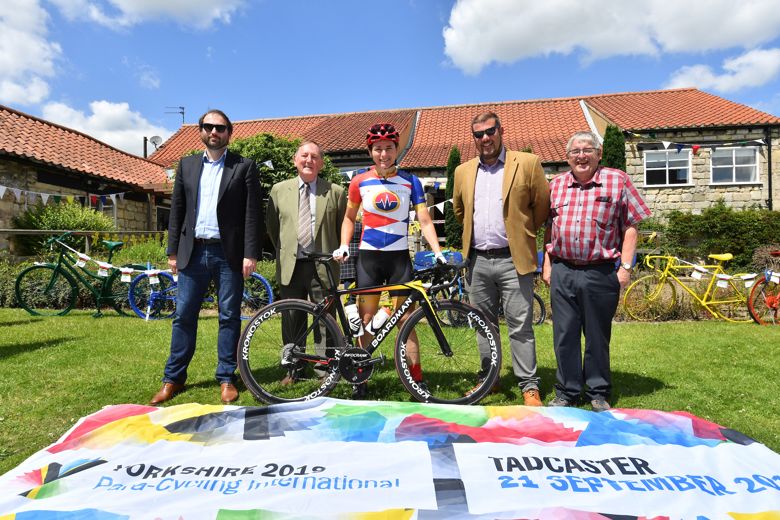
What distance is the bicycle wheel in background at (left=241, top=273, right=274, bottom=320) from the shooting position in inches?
304

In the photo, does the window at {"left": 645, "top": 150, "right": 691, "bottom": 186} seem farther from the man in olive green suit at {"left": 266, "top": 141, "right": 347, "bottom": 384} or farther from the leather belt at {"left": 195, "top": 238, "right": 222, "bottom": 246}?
the leather belt at {"left": 195, "top": 238, "right": 222, "bottom": 246}

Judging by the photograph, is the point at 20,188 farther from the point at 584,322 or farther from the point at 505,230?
the point at 584,322

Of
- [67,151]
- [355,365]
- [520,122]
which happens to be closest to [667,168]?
→ [520,122]

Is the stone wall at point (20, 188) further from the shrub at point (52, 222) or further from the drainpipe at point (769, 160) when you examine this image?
the drainpipe at point (769, 160)

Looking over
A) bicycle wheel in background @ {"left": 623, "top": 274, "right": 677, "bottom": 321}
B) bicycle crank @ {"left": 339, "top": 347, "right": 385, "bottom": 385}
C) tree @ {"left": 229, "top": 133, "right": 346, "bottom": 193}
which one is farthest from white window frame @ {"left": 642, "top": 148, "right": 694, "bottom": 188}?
bicycle crank @ {"left": 339, "top": 347, "right": 385, "bottom": 385}

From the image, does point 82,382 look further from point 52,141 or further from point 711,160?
point 711,160

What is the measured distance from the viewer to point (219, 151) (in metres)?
3.75

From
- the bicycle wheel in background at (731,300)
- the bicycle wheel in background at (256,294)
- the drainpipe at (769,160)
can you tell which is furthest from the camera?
the drainpipe at (769,160)

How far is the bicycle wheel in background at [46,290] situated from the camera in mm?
7906

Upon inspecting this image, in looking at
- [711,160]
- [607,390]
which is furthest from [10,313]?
[711,160]

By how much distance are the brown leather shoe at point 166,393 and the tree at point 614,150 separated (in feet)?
53.9

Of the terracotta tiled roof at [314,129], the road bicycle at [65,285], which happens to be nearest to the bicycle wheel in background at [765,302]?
the road bicycle at [65,285]

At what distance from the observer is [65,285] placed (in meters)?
8.38

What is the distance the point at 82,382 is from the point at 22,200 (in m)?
10.9
